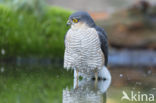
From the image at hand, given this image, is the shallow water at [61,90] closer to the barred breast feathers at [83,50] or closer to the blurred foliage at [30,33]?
the barred breast feathers at [83,50]

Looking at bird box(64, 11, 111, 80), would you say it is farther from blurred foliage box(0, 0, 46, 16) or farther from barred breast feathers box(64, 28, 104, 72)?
blurred foliage box(0, 0, 46, 16)

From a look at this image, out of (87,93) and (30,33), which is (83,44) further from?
(30,33)

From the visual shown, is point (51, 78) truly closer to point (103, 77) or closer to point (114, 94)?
point (103, 77)

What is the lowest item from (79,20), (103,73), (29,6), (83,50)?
(103,73)

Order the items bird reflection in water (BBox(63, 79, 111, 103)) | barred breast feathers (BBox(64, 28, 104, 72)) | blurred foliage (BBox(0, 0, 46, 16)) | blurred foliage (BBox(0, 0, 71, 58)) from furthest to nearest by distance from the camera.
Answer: blurred foliage (BBox(0, 0, 46, 16)), blurred foliage (BBox(0, 0, 71, 58)), barred breast feathers (BBox(64, 28, 104, 72)), bird reflection in water (BBox(63, 79, 111, 103))

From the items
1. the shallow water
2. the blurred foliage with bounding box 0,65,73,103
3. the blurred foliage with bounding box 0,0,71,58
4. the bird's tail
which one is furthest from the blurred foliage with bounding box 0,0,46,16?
the bird's tail

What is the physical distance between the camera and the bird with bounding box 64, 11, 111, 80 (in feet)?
13.8

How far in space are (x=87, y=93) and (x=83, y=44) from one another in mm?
746

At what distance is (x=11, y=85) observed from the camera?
4.15 m

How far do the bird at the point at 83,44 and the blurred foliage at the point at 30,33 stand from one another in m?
3.33

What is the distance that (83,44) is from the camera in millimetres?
4188

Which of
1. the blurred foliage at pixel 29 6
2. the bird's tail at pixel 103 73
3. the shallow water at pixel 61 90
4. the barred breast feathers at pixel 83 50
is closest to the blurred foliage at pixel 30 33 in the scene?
the blurred foliage at pixel 29 6

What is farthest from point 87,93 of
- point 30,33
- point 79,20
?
point 30,33

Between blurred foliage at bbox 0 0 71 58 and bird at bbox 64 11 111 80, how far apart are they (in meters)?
3.33
